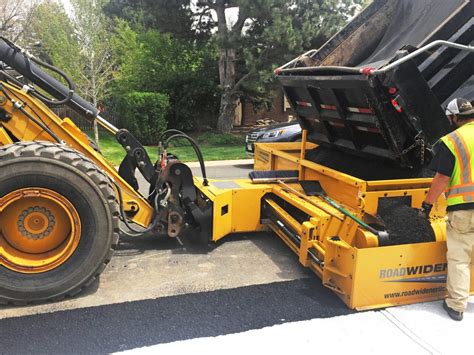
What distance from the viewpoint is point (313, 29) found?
1352cm

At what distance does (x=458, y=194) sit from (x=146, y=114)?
13.9 metres

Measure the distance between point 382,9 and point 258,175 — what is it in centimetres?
241

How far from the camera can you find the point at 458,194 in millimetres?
3318

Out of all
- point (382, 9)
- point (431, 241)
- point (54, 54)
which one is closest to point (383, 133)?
point (431, 241)

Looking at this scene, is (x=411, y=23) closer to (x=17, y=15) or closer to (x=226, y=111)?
(x=226, y=111)

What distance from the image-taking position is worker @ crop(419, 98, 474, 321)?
10.7 feet

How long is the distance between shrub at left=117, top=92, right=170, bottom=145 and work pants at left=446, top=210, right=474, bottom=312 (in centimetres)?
1373

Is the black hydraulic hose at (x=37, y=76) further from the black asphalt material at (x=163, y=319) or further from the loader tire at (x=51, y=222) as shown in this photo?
the black asphalt material at (x=163, y=319)

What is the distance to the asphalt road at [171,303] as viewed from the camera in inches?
119

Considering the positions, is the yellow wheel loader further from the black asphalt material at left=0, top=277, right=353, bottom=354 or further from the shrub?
the shrub

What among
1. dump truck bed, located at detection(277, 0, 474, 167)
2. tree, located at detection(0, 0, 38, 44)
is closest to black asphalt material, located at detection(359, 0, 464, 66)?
dump truck bed, located at detection(277, 0, 474, 167)

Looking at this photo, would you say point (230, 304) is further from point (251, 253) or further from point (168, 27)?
point (168, 27)

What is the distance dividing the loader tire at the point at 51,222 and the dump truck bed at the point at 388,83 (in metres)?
2.34

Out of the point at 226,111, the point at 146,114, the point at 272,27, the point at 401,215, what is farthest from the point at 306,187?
the point at 226,111
